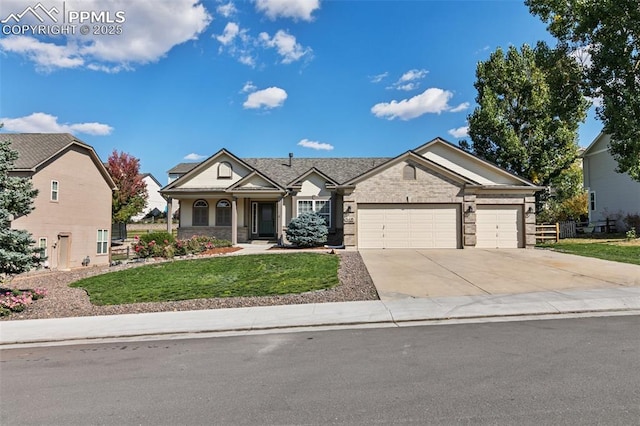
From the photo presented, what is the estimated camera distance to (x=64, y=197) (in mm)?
24031

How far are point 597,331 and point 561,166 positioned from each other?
2307 cm

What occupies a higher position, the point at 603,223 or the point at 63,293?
the point at 603,223

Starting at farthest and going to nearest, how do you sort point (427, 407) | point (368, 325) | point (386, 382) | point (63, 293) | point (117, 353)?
point (63, 293), point (368, 325), point (117, 353), point (386, 382), point (427, 407)

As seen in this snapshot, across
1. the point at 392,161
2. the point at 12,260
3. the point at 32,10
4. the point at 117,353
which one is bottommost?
the point at 117,353

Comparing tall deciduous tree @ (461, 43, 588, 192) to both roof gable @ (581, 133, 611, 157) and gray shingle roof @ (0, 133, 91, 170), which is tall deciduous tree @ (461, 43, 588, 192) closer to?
roof gable @ (581, 133, 611, 157)

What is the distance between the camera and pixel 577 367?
197 inches

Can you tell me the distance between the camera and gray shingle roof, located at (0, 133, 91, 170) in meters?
21.6

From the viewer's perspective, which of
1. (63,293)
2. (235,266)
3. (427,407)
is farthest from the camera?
(235,266)

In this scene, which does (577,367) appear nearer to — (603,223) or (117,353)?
(117,353)

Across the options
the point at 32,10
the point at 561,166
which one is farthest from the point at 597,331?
the point at 561,166

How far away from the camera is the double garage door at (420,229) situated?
20.3m

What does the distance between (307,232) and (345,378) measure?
53.5ft

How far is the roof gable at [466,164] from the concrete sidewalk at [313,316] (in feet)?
43.4

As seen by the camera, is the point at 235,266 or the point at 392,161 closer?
the point at 235,266
